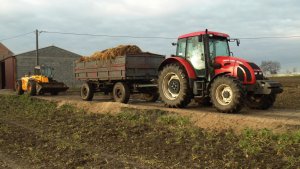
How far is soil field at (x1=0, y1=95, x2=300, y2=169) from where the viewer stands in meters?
6.71

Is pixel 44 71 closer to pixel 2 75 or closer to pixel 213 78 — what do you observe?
pixel 213 78

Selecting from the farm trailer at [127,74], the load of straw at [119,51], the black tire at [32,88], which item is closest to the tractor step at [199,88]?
the farm trailer at [127,74]

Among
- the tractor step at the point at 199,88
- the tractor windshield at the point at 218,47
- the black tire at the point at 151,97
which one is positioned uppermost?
the tractor windshield at the point at 218,47

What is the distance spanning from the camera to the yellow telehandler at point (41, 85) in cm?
2300

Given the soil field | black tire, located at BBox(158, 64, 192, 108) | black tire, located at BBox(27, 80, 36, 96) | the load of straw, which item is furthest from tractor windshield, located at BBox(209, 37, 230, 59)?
black tire, located at BBox(27, 80, 36, 96)

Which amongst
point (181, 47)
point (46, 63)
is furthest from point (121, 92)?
point (46, 63)

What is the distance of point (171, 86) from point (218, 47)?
196 cm

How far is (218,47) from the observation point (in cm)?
1153

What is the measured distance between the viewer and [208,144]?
7637 mm

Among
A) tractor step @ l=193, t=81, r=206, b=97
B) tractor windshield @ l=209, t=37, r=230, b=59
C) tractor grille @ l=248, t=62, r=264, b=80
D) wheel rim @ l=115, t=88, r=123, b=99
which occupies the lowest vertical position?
wheel rim @ l=115, t=88, r=123, b=99

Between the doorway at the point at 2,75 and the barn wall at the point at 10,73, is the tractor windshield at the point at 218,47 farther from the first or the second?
the doorway at the point at 2,75

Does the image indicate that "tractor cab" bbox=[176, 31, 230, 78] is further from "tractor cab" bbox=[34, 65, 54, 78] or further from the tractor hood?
"tractor cab" bbox=[34, 65, 54, 78]

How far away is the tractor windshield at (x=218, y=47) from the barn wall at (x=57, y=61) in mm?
30334

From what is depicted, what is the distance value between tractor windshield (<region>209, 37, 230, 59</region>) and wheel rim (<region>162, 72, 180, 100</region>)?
1415mm
